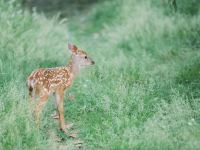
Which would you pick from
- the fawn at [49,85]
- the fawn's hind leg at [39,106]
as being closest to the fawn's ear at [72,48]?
the fawn at [49,85]

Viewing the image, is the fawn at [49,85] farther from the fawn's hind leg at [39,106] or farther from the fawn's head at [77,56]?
the fawn's head at [77,56]

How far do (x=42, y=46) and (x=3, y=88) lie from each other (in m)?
3.08

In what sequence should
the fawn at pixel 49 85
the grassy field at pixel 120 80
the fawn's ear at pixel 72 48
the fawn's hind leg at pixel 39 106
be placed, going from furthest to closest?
the fawn's ear at pixel 72 48
the fawn at pixel 49 85
the fawn's hind leg at pixel 39 106
the grassy field at pixel 120 80

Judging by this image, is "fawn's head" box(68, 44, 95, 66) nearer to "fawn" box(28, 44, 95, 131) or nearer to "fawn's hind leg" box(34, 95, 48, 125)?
"fawn" box(28, 44, 95, 131)

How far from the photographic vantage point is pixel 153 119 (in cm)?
Answer: 783

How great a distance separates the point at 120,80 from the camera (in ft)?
28.8

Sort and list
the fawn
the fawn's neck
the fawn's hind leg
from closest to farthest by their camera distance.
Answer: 1. the fawn's hind leg
2. the fawn
3. the fawn's neck

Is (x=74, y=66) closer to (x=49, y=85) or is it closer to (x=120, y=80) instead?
(x=120, y=80)

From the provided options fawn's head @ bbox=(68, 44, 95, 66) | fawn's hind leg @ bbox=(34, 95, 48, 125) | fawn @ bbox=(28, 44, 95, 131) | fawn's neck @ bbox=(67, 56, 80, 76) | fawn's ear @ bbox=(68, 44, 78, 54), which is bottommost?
fawn's hind leg @ bbox=(34, 95, 48, 125)

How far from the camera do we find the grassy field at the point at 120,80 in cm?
727

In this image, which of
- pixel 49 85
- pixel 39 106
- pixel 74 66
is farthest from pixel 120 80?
pixel 39 106

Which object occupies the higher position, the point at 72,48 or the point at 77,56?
the point at 72,48

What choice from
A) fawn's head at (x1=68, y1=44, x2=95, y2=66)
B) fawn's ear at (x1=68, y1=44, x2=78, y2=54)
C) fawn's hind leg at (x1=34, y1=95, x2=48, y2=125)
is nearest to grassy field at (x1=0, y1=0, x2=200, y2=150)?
fawn's hind leg at (x1=34, y1=95, x2=48, y2=125)

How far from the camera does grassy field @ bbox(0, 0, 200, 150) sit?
727 centimetres
